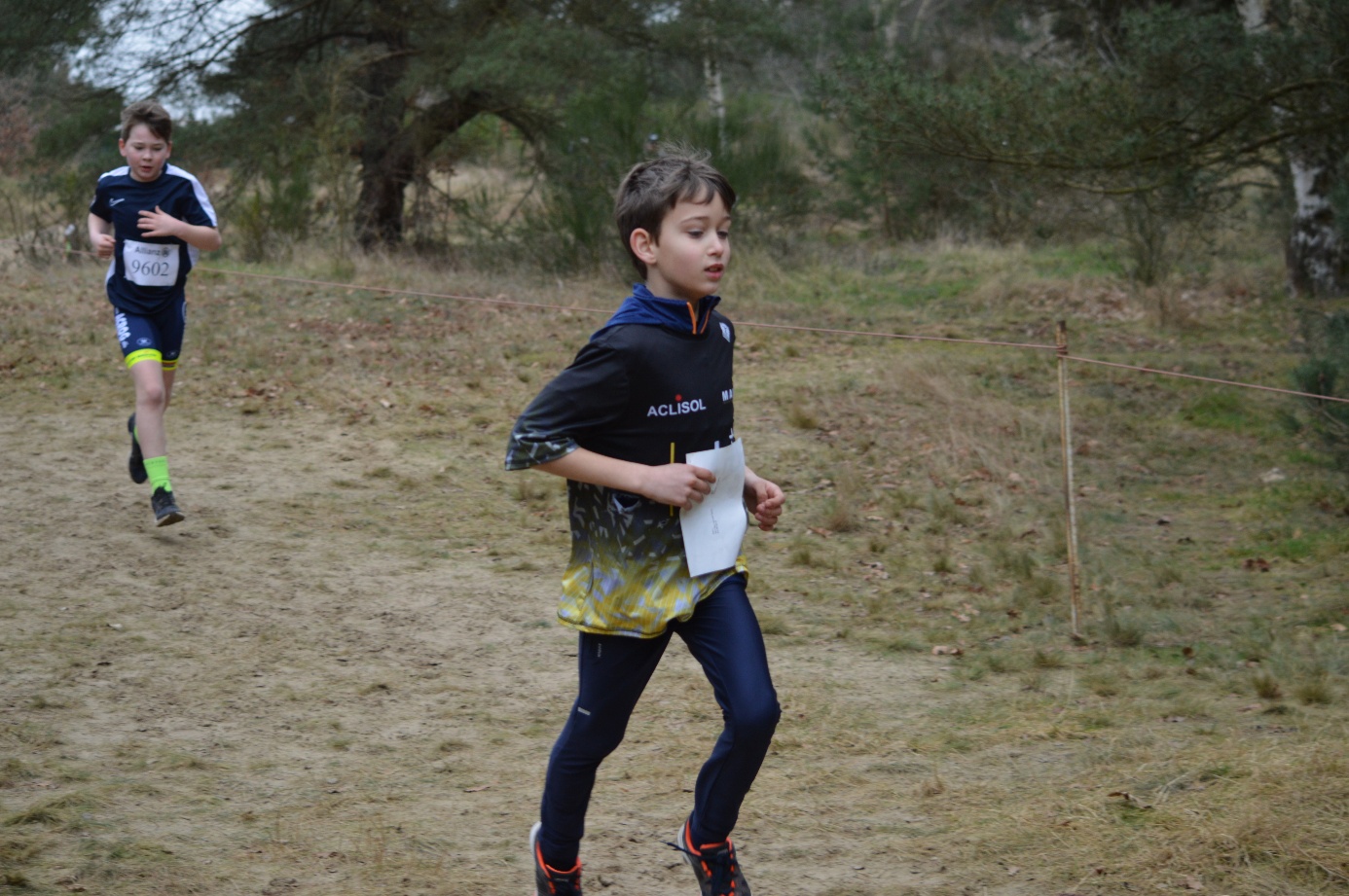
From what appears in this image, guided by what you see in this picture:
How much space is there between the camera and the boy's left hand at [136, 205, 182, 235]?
604 centimetres

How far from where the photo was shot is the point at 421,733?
4.59m

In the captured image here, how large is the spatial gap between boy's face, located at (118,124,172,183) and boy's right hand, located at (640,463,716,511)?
4.27 metres

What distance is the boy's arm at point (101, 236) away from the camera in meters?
6.04

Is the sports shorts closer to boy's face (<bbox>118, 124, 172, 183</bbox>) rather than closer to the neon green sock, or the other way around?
the neon green sock

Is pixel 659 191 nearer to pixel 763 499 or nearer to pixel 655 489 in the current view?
pixel 655 489

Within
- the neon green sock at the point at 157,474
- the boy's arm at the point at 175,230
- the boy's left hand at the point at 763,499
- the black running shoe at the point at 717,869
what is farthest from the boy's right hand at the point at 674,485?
the neon green sock at the point at 157,474

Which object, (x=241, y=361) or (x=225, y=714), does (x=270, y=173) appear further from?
(x=225, y=714)

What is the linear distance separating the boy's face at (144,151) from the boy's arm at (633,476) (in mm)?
4155

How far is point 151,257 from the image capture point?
6172 mm

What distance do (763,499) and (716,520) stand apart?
20 centimetres

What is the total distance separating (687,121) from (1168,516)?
9447mm

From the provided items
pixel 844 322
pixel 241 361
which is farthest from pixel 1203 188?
pixel 241 361

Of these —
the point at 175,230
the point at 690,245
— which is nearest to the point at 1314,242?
the point at 175,230

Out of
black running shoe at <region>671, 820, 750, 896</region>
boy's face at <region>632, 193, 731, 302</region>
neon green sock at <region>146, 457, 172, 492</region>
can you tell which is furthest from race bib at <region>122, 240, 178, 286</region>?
black running shoe at <region>671, 820, 750, 896</region>
